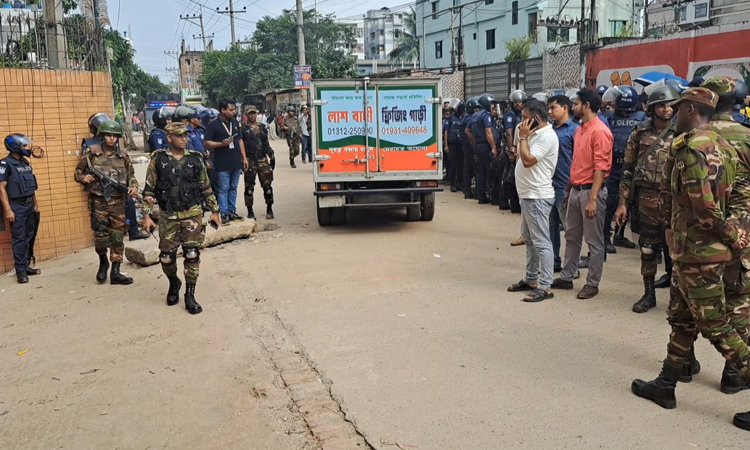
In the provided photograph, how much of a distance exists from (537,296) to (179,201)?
3404mm

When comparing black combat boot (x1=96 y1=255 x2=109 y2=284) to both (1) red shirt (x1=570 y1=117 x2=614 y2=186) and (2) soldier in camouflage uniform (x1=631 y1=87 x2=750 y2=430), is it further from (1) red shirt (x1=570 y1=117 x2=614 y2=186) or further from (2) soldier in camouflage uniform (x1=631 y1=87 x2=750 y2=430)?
(2) soldier in camouflage uniform (x1=631 y1=87 x2=750 y2=430)

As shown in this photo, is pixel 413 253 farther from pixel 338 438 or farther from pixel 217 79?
pixel 217 79

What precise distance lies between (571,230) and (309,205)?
6.72m

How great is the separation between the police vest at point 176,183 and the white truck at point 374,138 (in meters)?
3.05

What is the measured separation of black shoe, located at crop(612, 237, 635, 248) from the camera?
7.84 metres

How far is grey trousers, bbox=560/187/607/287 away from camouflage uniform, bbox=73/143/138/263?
178 inches

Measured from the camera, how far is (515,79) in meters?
19.5

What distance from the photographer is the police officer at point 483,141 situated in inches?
419

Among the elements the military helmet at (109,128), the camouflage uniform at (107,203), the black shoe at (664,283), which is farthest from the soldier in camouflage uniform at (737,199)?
the military helmet at (109,128)

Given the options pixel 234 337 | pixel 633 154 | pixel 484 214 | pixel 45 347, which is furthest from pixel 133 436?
pixel 484 214

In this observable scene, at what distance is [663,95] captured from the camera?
551 centimetres

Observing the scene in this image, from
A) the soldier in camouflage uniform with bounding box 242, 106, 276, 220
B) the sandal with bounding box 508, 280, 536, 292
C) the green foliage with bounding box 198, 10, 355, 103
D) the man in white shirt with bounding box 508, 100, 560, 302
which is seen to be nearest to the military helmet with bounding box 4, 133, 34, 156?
the soldier in camouflage uniform with bounding box 242, 106, 276, 220

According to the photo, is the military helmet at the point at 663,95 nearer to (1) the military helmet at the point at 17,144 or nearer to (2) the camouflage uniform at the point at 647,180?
(2) the camouflage uniform at the point at 647,180

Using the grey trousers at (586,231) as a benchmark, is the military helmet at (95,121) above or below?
above
